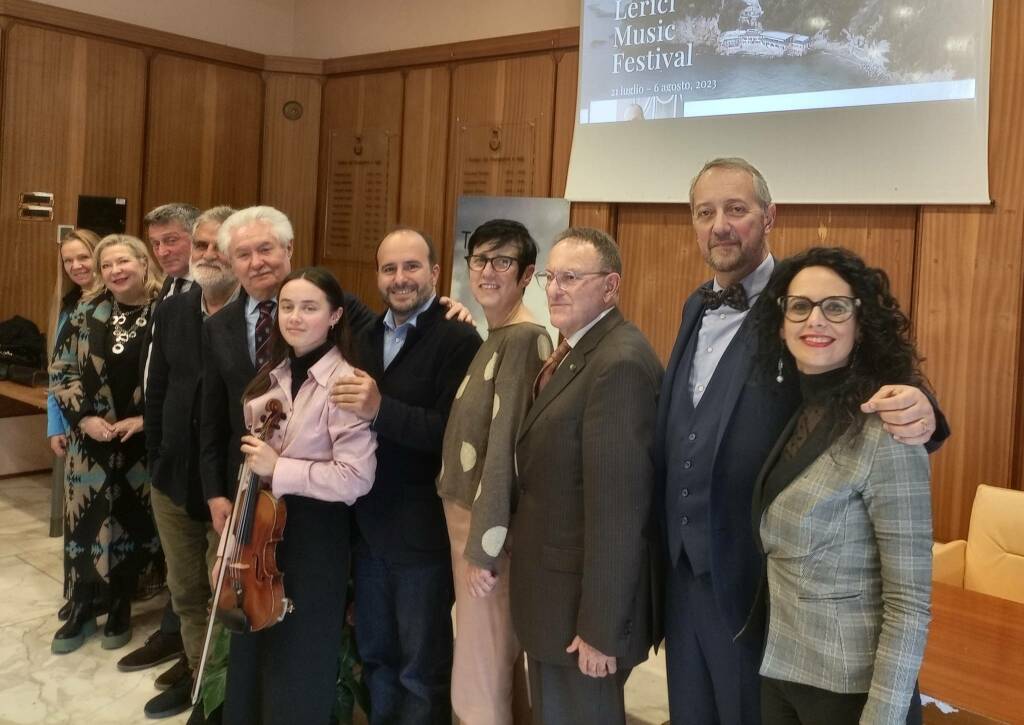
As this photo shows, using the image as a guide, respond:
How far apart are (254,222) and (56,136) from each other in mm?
4041

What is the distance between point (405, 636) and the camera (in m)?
2.38

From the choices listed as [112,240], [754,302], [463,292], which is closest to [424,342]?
[754,302]

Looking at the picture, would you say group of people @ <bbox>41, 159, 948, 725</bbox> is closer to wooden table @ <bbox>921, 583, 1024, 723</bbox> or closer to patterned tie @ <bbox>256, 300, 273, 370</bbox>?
patterned tie @ <bbox>256, 300, 273, 370</bbox>

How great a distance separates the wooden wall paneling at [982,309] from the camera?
11.6 ft

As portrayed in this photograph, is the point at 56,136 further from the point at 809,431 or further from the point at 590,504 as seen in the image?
the point at 809,431

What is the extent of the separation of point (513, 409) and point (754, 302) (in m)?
0.62

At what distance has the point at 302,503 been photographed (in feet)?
7.48

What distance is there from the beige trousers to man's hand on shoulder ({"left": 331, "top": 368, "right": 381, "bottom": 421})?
0.32 meters

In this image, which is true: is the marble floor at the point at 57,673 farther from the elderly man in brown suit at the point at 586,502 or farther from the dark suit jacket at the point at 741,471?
the dark suit jacket at the point at 741,471

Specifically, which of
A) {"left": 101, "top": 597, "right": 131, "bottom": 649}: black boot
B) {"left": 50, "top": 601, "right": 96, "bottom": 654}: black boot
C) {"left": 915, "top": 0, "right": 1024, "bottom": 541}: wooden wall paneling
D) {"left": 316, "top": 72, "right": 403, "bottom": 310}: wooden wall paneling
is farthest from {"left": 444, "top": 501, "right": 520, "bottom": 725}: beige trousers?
{"left": 316, "top": 72, "right": 403, "bottom": 310}: wooden wall paneling

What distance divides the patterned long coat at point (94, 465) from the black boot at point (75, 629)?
0.06 meters

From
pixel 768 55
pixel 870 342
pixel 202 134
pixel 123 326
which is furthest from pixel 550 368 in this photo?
pixel 202 134

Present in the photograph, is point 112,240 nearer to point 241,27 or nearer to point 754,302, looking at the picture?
point 754,302

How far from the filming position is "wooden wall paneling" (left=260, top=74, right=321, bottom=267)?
21.6 ft
